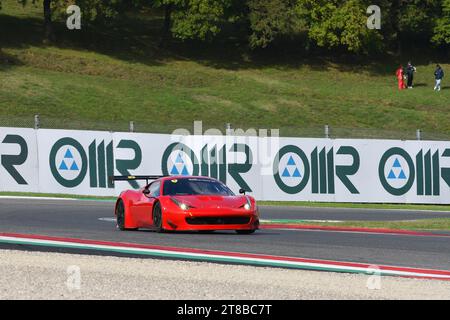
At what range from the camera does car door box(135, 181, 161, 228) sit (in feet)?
61.7

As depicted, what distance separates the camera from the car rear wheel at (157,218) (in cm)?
1831

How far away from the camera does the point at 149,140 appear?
102 ft

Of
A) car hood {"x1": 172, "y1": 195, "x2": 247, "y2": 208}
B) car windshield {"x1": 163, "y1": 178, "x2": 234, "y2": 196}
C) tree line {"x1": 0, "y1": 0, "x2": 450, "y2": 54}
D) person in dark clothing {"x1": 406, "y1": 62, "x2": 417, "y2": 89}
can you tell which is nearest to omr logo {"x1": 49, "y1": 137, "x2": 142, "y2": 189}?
car windshield {"x1": 163, "y1": 178, "x2": 234, "y2": 196}

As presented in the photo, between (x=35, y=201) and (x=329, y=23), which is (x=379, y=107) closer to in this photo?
(x=329, y=23)

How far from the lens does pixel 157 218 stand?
18.5m

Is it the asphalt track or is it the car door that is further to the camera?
the car door

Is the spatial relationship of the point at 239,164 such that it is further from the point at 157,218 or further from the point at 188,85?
the point at 188,85

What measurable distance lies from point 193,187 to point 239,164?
1178cm

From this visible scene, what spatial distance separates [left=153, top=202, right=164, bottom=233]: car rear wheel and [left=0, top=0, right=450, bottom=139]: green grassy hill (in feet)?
76.9

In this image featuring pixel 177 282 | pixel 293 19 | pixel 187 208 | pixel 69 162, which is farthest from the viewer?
pixel 293 19

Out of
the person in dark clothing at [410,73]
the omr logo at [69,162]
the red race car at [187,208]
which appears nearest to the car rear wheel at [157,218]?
the red race car at [187,208]

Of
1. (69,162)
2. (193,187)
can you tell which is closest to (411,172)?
(69,162)

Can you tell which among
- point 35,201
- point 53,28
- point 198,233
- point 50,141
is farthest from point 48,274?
point 53,28

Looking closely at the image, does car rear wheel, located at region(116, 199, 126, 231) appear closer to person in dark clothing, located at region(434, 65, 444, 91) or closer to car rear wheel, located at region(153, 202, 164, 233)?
car rear wheel, located at region(153, 202, 164, 233)
